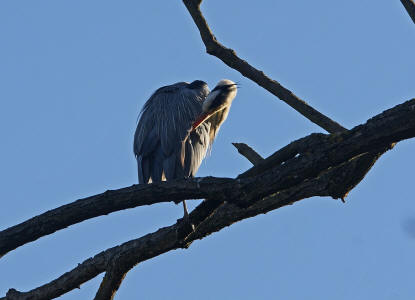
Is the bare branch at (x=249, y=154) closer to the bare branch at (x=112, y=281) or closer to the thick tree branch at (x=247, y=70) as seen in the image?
the thick tree branch at (x=247, y=70)

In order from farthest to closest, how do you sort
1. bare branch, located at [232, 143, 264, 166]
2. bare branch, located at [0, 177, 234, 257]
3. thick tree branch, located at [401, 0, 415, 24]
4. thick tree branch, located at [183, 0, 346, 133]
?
bare branch, located at [232, 143, 264, 166], thick tree branch, located at [183, 0, 346, 133], thick tree branch, located at [401, 0, 415, 24], bare branch, located at [0, 177, 234, 257]

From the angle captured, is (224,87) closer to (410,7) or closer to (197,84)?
(197,84)

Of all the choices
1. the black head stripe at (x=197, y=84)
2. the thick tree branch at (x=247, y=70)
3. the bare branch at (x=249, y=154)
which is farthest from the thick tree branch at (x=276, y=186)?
the black head stripe at (x=197, y=84)

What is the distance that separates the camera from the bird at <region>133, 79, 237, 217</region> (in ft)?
27.6

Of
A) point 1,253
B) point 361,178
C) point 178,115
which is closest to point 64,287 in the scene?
point 1,253

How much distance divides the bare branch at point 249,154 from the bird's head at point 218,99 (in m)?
1.69

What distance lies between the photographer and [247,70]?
631cm

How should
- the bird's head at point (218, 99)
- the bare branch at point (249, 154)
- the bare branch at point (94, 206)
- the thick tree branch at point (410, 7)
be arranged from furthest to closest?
the bird's head at point (218, 99)
the bare branch at point (249, 154)
the thick tree branch at point (410, 7)
the bare branch at point (94, 206)

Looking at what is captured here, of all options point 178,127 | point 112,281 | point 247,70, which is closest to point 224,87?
point 178,127

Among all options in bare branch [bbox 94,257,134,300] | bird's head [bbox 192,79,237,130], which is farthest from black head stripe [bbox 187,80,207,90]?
bare branch [bbox 94,257,134,300]

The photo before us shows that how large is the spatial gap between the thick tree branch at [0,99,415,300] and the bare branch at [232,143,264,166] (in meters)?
1.02

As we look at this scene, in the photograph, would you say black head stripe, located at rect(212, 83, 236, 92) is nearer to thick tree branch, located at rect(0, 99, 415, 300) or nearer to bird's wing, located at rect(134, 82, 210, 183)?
bird's wing, located at rect(134, 82, 210, 183)

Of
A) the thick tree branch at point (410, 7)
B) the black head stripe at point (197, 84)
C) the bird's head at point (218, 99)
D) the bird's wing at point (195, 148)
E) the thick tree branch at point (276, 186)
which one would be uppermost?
the black head stripe at point (197, 84)

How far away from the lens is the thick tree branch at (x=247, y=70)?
628 cm
